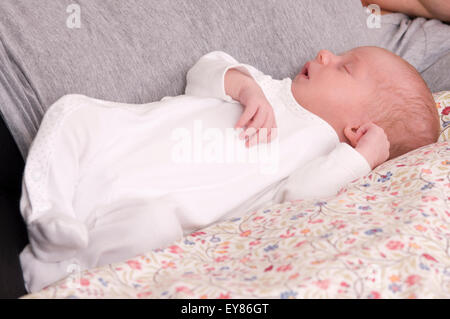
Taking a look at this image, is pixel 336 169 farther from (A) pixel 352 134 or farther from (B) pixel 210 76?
(B) pixel 210 76

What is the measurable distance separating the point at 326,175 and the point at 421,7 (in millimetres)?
1119

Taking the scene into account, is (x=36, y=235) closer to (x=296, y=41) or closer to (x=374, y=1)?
(x=296, y=41)

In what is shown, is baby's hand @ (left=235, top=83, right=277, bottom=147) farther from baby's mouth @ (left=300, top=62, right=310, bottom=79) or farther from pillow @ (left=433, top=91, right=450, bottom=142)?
pillow @ (left=433, top=91, right=450, bottom=142)

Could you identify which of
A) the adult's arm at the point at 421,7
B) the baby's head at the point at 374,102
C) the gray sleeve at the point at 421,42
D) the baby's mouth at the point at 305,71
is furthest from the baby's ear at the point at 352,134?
the adult's arm at the point at 421,7

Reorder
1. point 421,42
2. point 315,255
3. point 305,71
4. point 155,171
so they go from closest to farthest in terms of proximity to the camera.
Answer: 1. point 315,255
2. point 155,171
3. point 305,71
4. point 421,42

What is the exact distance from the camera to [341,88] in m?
1.42

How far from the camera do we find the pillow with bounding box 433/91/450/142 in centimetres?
151

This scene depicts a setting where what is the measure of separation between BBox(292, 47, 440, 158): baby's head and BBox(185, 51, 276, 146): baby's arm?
14 cm

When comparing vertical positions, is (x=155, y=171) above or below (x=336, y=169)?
above

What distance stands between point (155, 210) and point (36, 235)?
235mm

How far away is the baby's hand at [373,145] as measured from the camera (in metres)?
1.35

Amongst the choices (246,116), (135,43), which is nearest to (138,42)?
(135,43)

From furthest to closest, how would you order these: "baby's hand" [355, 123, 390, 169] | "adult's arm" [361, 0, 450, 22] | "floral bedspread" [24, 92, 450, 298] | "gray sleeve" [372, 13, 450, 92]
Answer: "adult's arm" [361, 0, 450, 22] < "gray sleeve" [372, 13, 450, 92] < "baby's hand" [355, 123, 390, 169] < "floral bedspread" [24, 92, 450, 298]

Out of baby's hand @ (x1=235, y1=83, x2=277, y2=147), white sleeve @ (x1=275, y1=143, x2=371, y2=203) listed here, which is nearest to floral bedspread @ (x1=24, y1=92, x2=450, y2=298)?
white sleeve @ (x1=275, y1=143, x2=371, y2=203)
